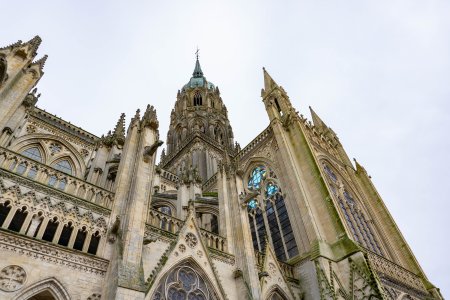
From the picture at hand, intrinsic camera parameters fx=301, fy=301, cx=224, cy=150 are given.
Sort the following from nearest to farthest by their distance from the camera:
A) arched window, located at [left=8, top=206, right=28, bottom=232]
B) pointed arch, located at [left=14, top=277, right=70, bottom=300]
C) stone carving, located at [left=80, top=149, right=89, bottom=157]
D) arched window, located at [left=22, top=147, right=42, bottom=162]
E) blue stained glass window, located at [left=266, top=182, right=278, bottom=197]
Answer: pointed arch, located at [left=14, top=277, right=70, bottom=300] < arched window, located at [left=8, top=206, right=28, bottom=232] < arched window, located at [left=22, top=147, right=42, bottom=162] < stone carving, located at [left=80, top=149, right=89, bottom=157] < blue stained glass window, located at [left=266, top=182, right=278, bottom=197]

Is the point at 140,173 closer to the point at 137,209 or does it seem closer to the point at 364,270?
the point at 137,209

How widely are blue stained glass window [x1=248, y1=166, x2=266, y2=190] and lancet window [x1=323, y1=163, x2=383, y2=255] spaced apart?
453 cm

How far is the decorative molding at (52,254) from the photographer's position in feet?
24.3

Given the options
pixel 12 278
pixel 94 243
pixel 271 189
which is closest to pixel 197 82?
pixel 271 189

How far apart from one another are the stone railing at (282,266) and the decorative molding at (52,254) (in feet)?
23.2

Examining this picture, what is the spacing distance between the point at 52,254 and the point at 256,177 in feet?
51.0

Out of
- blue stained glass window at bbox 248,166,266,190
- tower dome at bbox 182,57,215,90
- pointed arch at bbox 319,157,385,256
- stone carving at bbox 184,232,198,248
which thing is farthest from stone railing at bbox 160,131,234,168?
stone carving at bbox 184,232,198,248

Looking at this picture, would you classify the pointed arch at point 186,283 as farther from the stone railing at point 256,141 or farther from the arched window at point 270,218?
the stone railing at point 256,141

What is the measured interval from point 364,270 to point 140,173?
402 inches

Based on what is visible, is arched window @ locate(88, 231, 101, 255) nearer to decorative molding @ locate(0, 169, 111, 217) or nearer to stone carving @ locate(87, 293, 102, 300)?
decorative molding @ locate(0, 169, 111, 217)

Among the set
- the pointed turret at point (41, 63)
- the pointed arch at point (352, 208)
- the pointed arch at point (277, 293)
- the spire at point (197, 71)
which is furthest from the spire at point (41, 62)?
the spire at point (197, 71)

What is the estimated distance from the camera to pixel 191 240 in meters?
11.0

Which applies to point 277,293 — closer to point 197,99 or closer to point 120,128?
point 120,128

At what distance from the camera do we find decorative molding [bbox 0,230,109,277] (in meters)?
7.41
